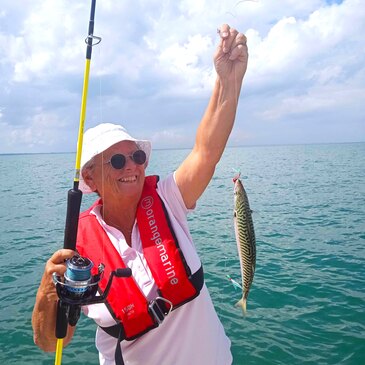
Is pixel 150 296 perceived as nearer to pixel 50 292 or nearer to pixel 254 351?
pixel 50 292

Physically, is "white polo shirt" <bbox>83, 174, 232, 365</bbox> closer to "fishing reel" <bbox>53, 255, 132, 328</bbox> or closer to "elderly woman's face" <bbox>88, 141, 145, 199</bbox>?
"elderly woman's face" <bbox>88, 141, 145, 199</bbox>

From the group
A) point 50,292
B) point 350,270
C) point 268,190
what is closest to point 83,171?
point 50,292

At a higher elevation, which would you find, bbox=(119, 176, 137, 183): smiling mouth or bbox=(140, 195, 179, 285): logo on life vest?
bbox=(119, 176, 137, 183): smiling mouth

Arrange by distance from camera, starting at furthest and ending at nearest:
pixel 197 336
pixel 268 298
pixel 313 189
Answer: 1. pixel 313 189
2. pixel 268 298
3. pixel 197 336

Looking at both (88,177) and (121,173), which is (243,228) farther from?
(88,177)

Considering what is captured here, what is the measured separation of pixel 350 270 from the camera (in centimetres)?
1003

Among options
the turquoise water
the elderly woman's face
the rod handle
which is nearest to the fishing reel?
the rod handle

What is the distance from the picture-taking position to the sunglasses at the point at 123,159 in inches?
117

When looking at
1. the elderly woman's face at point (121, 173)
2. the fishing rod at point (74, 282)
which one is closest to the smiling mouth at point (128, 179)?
the elderly woman's face at point (121, 173)

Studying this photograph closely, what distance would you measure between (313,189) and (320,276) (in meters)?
17.7

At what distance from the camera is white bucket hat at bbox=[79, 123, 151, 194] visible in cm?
302

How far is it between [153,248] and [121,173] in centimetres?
67

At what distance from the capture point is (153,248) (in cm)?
291

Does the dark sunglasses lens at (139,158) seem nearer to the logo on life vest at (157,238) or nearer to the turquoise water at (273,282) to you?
the logo on life vest at (157,238)
